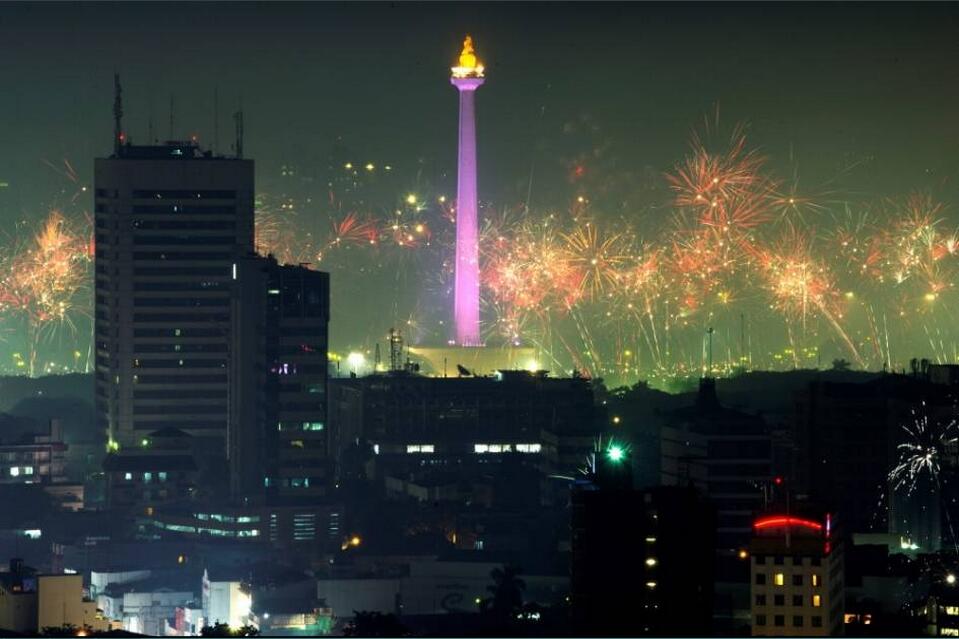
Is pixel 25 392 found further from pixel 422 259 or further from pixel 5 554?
pixel 5 554

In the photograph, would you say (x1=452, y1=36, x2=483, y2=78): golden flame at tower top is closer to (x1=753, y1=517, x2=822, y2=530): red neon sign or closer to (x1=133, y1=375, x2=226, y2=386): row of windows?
(x1=133, y1=375, x2=226, y2=386): row of windows

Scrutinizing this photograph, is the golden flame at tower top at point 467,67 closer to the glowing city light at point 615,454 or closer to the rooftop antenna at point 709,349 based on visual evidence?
the rooftop antenna at point 709,349

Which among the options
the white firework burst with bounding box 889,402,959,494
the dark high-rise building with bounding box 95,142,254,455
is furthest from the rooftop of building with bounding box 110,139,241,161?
the white firework burst with bounding box 889,402,959,494

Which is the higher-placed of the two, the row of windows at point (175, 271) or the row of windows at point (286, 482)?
the row of windows at point (175, 271)

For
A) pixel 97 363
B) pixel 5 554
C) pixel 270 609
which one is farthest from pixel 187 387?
pixel 270 609

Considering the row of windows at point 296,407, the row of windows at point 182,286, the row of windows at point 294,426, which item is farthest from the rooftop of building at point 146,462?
the row of windows at point 182,286
